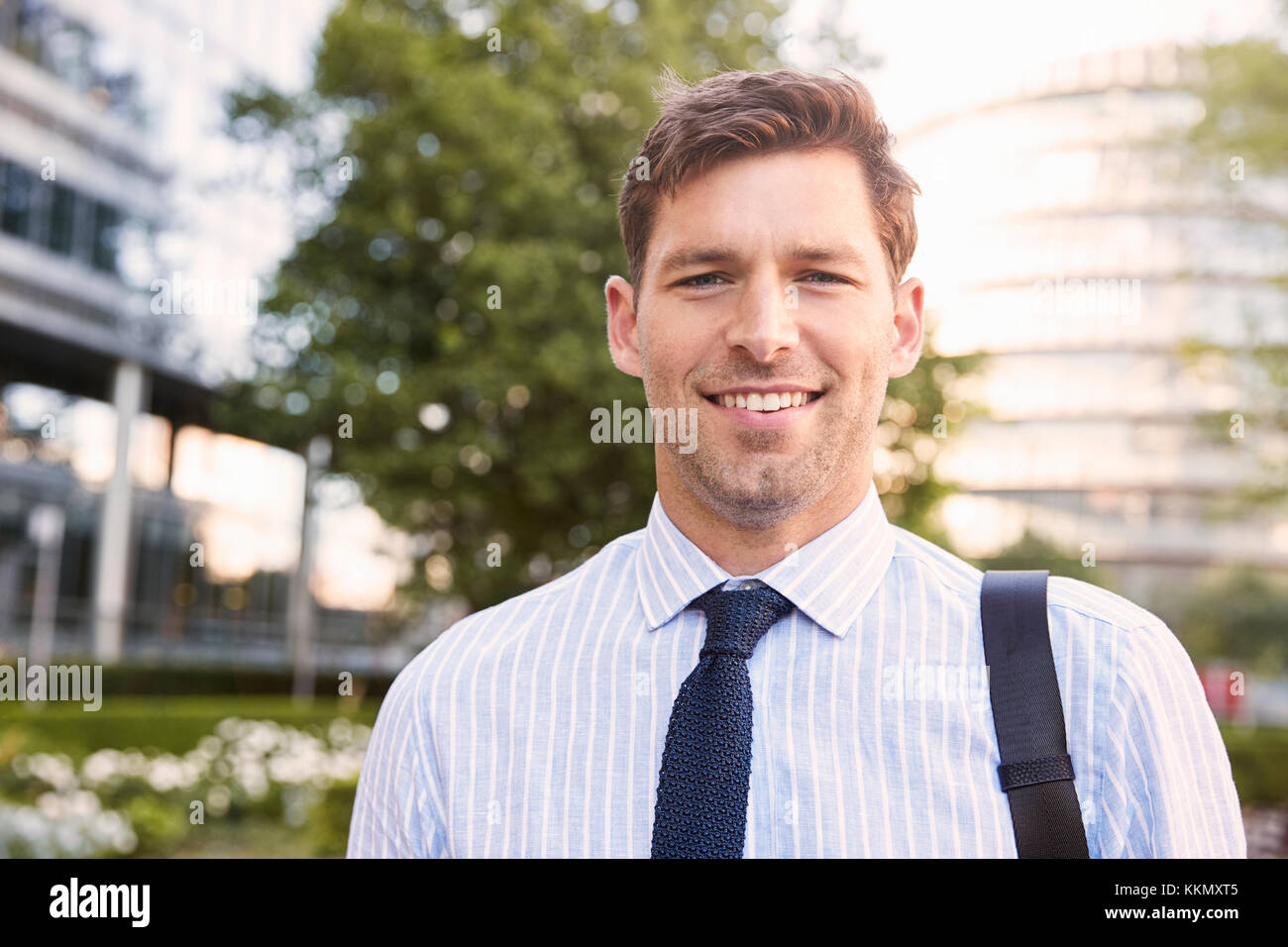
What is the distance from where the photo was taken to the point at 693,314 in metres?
1.94

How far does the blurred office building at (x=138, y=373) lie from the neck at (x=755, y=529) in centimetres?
968

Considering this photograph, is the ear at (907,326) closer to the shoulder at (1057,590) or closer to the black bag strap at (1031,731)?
the shoulder at (1057,590)

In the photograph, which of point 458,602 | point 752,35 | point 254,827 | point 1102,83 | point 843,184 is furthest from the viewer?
point 1102,83

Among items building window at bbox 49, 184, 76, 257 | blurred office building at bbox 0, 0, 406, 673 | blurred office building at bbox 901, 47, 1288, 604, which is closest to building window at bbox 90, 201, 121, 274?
blurred office building at bbox 0, 0, 406, 673

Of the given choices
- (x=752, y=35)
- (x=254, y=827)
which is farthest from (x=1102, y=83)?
(x=254, y=827)

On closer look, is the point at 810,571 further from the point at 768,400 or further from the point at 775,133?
the point at 775,133

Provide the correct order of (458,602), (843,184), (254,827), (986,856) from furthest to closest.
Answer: (458,602) < (254,827) < (843,184) < (986,856)

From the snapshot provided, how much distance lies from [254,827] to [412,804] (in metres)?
6.50

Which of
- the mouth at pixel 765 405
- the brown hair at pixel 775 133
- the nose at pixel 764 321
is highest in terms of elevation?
the brown hair at pixel 775 133

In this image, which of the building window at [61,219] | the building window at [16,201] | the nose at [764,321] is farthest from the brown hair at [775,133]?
the building window at [61,219]

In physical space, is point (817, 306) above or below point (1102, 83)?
below

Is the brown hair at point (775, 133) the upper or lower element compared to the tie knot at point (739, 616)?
upper

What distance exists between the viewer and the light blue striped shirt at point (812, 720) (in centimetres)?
180
